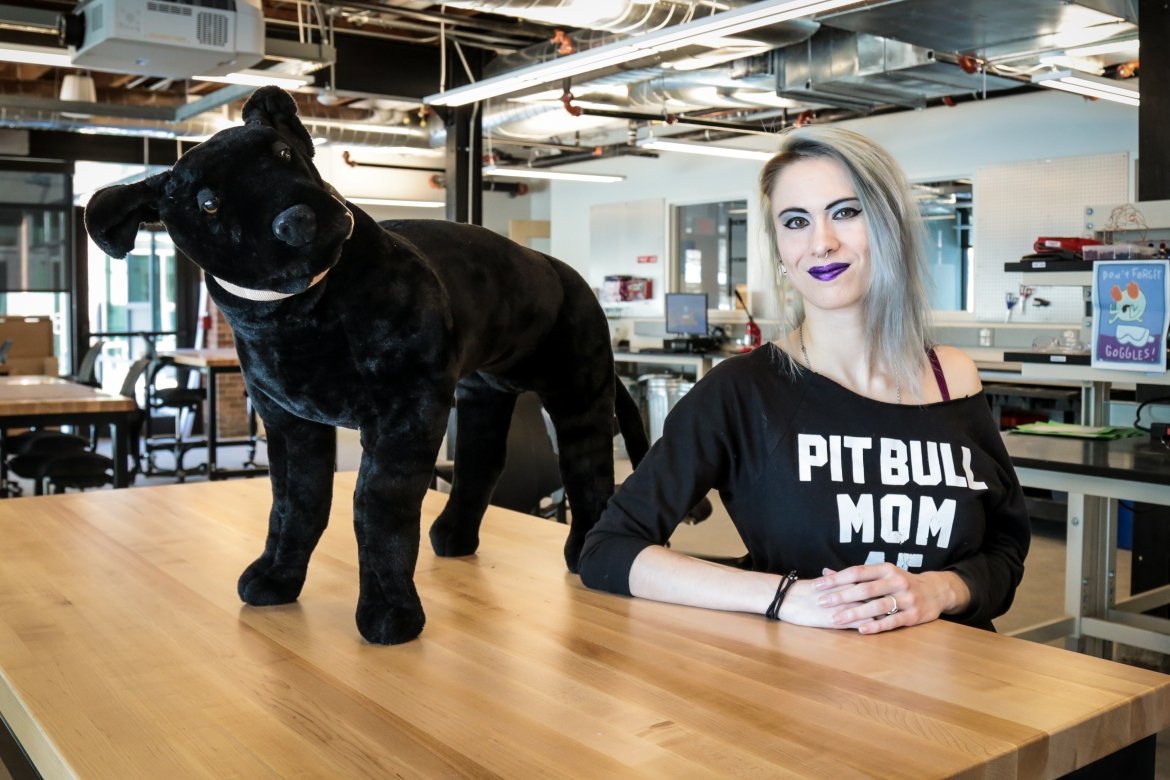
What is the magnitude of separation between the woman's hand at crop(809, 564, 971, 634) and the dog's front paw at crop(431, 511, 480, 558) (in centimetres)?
58

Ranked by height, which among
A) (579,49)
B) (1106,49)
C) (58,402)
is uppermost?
(579,49)

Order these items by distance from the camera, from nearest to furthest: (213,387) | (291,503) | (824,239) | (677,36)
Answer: (291,503)
(824,239)
(677,36)
(213,387)

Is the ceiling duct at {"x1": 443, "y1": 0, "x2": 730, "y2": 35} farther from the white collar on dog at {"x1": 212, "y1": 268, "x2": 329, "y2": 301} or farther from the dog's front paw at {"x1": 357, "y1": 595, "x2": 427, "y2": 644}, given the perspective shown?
the dog's front paw at {"x1": 357, "y1": 595, "x2": 427, "y2": 644}

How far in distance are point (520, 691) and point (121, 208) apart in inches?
25.9

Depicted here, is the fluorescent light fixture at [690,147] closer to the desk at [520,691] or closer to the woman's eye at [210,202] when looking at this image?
the desk at [520,691]

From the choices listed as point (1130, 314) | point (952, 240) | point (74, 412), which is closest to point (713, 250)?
point (952, 240)

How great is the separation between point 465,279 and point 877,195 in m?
0.58

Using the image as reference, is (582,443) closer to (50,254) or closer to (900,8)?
(900,8)

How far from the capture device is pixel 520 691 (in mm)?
1060

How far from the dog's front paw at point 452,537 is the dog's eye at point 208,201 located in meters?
0.69

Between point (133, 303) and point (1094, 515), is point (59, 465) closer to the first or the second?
point (1094, 515)

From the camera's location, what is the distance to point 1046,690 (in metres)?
1.05

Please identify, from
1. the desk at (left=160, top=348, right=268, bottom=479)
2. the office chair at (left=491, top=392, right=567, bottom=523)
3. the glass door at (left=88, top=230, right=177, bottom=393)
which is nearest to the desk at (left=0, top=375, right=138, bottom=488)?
the office chair at (left=491, top=392, right=567, bottom=523)

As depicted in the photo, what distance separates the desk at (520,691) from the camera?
90 cm
